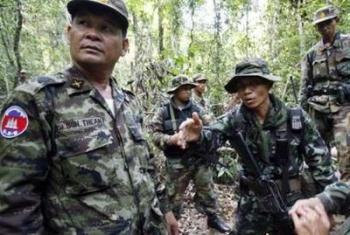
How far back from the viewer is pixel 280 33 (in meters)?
11.9

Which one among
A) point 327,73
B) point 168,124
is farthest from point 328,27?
point 168,124

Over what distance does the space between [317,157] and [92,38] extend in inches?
89.7

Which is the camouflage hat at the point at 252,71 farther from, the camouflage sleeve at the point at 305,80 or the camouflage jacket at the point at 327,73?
the camouflage sleeve at the point at 305,80

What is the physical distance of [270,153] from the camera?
3.73m

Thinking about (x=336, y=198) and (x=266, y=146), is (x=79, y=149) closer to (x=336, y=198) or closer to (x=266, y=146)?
(x=336, y=198)

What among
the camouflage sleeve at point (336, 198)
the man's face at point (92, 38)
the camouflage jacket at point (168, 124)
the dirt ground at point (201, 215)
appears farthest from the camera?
the dirt ground at point (201, 215)

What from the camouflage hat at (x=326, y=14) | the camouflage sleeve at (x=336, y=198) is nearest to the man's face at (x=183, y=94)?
the camouflage hat at (x=326, y=14)

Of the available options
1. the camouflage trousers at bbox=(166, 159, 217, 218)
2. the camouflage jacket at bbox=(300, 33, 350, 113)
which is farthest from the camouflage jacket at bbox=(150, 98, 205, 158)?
the camouflage jacket at bbox=(300, 33, 350, 113)

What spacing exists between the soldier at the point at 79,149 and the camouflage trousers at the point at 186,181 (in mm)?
3531

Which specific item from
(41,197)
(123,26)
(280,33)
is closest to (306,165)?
(123,26)

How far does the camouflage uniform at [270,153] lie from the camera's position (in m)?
3.67

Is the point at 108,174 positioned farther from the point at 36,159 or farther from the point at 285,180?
the point at 285,180

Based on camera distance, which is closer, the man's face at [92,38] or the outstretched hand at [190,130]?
the man's face at [92,38]

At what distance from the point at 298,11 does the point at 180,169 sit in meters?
6.36
